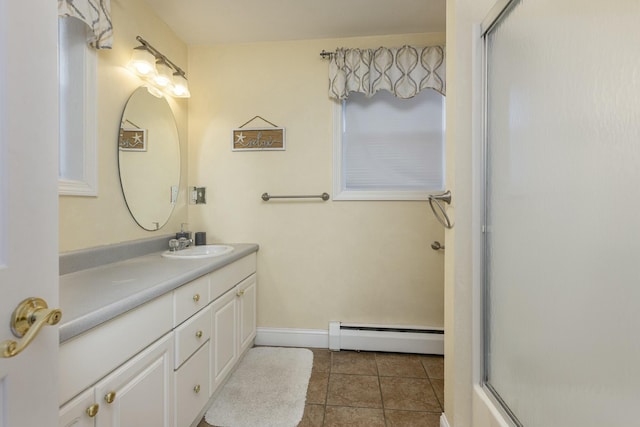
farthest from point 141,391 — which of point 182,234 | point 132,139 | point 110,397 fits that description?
point 132,139

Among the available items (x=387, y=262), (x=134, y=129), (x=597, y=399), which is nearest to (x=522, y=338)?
(x=597, y=399)

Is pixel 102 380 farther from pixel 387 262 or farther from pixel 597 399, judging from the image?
pixel 387 262

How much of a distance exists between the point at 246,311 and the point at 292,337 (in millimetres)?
475

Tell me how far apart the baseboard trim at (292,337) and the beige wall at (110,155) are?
1163mm

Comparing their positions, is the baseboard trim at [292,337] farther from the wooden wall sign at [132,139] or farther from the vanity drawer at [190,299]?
the wooden wall sign at [132,139]

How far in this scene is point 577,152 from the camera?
0.72 metres

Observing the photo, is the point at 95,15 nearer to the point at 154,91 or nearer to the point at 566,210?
the point at 154,91

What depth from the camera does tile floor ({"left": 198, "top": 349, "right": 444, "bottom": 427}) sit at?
151 cm

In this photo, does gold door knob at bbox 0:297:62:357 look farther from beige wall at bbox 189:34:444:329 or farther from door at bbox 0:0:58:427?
beige wall at bbox 189:34:444:329

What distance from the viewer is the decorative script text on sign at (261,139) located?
228cm

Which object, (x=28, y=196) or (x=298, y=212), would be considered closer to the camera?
(x=28, y=196)

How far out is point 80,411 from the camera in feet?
2.59

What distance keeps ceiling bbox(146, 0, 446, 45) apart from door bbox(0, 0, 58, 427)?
164 cm

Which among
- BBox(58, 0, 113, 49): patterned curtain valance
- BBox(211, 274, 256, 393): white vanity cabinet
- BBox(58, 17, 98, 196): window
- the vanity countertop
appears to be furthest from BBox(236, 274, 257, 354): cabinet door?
BBox(58, 0, 113, 49): patterned curtain valance
